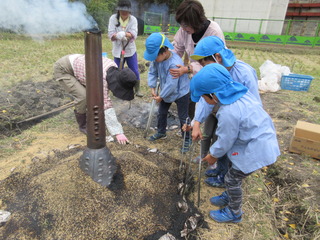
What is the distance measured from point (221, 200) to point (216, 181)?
364mm

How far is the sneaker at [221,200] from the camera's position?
2574mm

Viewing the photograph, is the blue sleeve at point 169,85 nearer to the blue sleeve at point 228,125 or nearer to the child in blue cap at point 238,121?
the child in blue cap at point 238,121

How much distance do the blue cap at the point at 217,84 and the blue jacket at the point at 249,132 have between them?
0.21 feet

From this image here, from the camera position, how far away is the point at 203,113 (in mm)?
2500

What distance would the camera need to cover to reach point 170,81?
3.14 m

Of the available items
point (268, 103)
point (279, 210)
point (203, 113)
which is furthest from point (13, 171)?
point (268, 103)

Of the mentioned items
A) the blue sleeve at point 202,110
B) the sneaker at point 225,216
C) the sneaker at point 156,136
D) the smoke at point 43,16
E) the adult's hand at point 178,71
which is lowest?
the sneaker at point 225,216

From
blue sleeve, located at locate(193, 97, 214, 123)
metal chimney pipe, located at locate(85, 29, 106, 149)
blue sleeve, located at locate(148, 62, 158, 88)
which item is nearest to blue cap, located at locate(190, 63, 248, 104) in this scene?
blue sleeve, located at locate(193, 97, 214, 123)

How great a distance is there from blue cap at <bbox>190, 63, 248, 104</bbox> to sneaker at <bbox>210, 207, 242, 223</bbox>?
45.7 inches

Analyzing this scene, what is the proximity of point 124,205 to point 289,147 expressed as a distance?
9.06 feet

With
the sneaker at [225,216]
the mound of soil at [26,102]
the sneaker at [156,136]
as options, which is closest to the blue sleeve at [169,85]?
the sneaker at [156,136]

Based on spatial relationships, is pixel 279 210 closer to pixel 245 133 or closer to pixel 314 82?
pixel 245 133

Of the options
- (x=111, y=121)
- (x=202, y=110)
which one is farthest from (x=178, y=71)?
(x=111, y=121)

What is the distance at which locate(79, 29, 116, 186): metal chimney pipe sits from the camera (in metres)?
2.05
